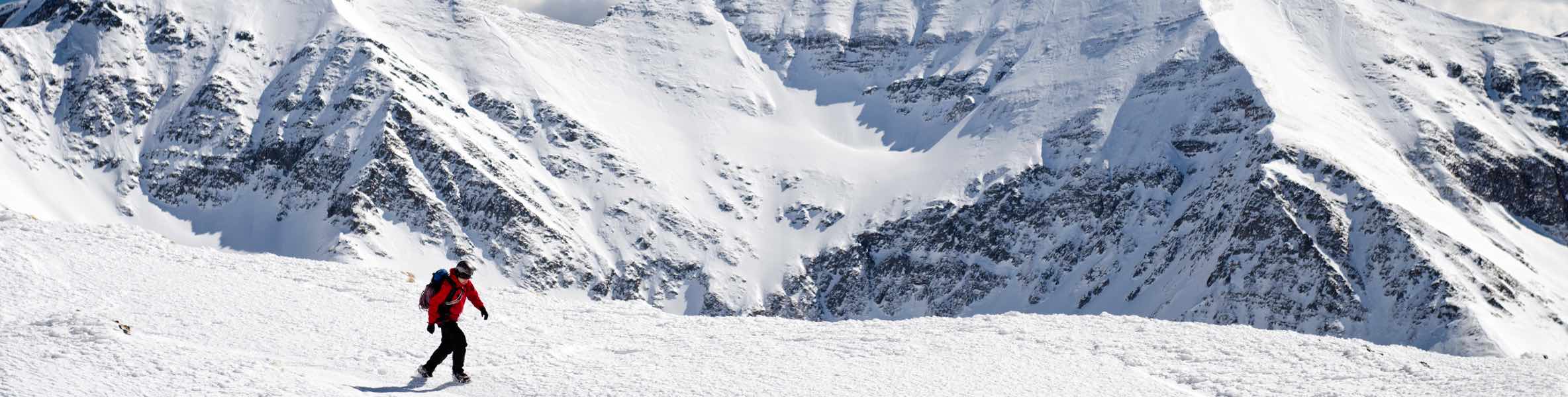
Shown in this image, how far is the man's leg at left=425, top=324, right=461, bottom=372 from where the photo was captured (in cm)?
2006

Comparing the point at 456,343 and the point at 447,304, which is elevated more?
the point at 447,304

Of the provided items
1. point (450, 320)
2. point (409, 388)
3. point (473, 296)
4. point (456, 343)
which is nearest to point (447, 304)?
point (450, 320)

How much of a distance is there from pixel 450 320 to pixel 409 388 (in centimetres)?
105

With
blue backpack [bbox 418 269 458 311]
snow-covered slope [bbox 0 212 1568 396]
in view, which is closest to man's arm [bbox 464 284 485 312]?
blue backpack [bbox 418 269 458 311]

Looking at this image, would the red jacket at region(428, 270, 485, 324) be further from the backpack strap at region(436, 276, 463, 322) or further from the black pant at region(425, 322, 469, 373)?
the black pant at region(425, 322, 469, 373)

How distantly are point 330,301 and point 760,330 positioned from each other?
25.1 ft

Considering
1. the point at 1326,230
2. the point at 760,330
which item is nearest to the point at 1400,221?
the point at 1326,230

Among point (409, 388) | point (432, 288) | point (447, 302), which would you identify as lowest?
point (409, 388)

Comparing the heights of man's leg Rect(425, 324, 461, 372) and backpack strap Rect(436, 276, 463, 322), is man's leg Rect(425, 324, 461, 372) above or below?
below

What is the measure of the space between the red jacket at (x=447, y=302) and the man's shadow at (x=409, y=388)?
820 mm

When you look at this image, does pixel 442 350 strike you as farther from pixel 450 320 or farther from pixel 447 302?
pixel 447 302

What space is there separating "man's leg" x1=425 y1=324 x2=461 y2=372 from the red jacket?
144mm

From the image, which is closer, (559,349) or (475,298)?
(475,298)

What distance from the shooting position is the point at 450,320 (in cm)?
2019
